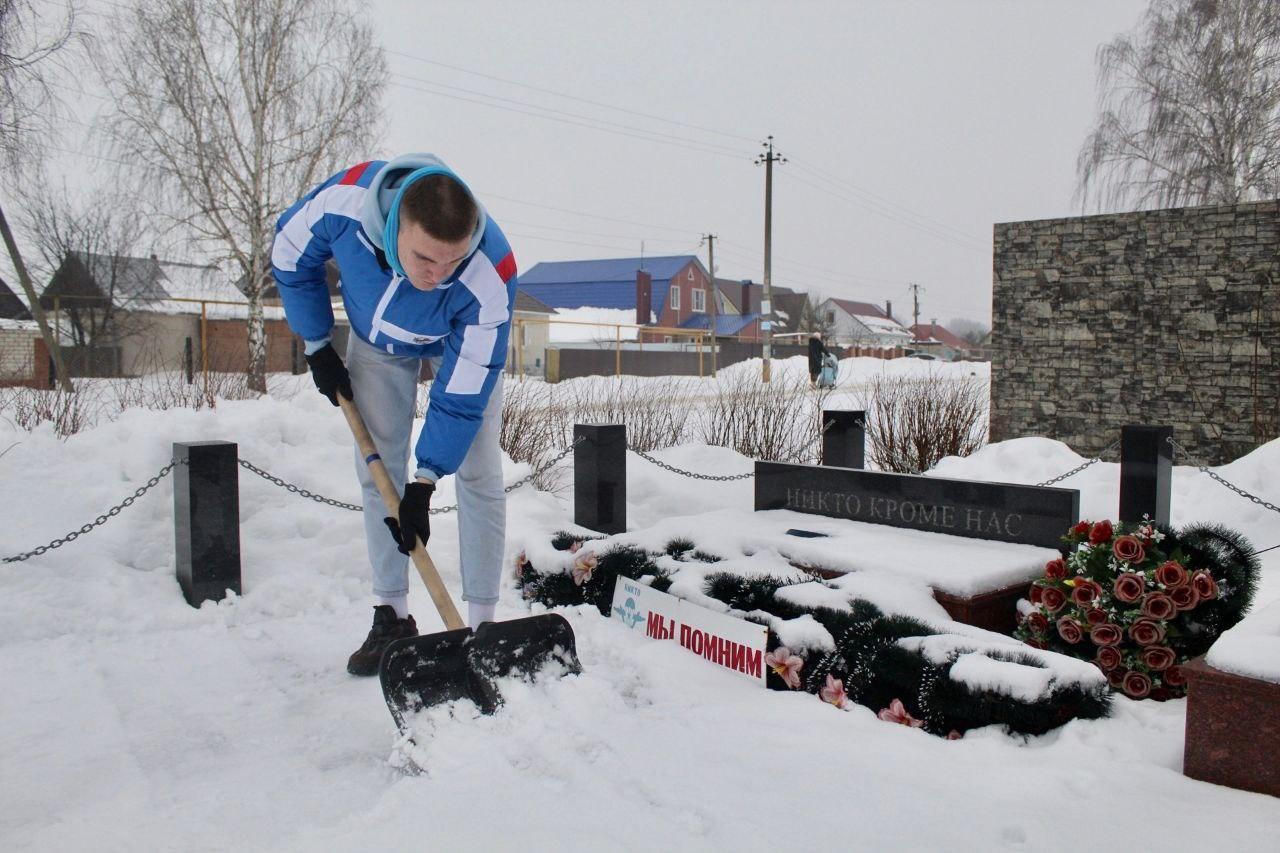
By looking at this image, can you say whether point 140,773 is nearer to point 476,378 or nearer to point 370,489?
point 370,489

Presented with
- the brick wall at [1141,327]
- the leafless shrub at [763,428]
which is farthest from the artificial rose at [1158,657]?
the brick wall at [1141,327]

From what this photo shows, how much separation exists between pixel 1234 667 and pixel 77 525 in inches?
176

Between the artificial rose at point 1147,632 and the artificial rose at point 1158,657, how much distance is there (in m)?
0.03

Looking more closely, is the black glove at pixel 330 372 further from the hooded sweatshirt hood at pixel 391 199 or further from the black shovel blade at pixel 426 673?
the black shovel blade at pixel 426 673

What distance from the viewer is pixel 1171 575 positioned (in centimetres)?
308

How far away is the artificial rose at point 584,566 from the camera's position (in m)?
4.02

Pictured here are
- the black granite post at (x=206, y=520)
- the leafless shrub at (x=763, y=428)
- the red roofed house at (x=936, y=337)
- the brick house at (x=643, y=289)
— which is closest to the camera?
the black granite post at (x=206, y=520)

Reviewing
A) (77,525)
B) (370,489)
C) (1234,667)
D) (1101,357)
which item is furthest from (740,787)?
(1101,357)

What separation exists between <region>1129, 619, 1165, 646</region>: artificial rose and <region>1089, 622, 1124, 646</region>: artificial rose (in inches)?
1.7

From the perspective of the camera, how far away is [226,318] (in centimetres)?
2048

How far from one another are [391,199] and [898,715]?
225 centimetres

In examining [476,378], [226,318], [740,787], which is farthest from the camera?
[226,318]

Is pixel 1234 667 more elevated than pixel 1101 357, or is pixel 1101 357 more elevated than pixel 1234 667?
pixel 1101 357

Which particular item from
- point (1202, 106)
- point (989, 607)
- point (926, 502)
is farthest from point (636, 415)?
point (1202, 106)
